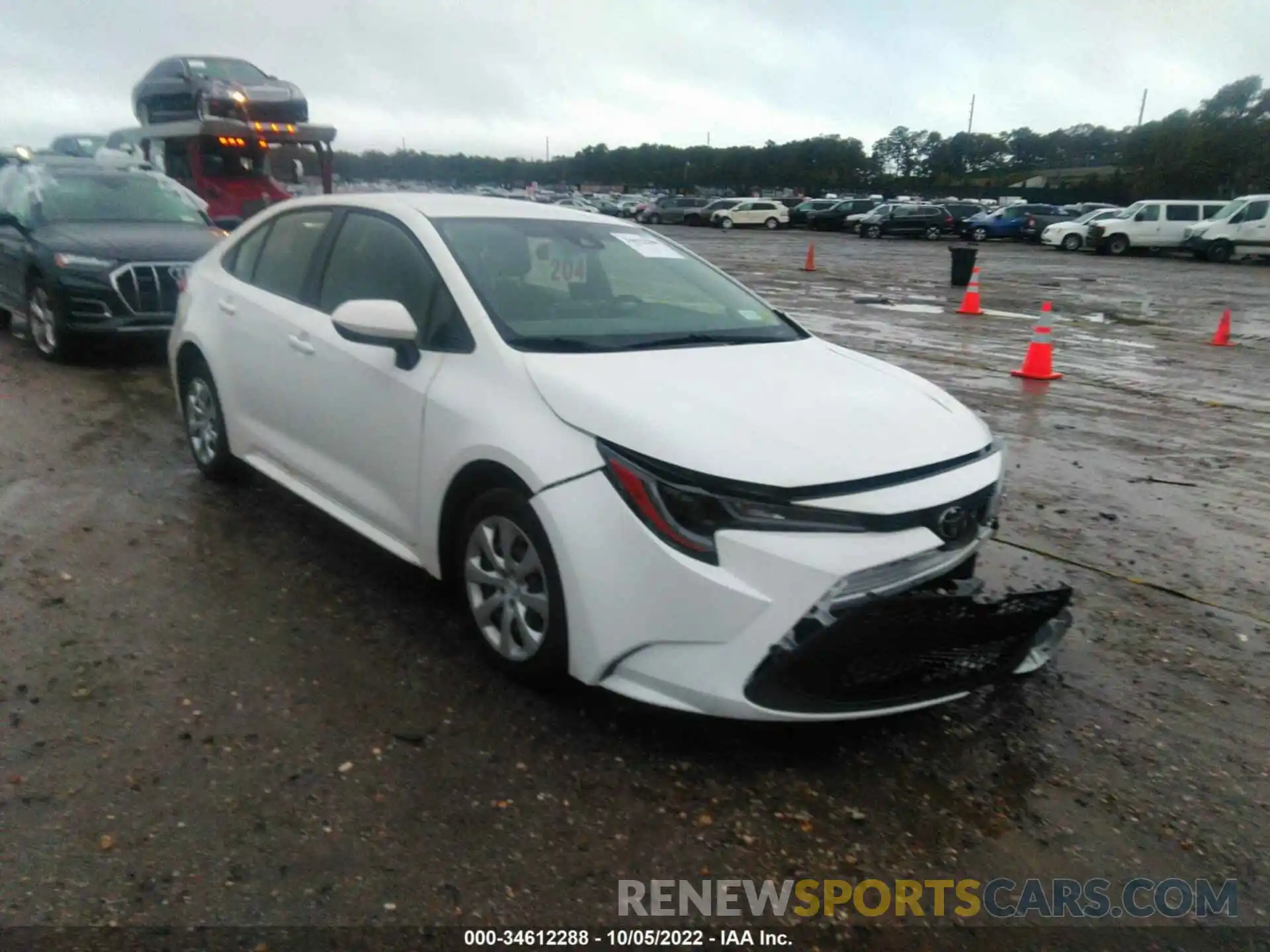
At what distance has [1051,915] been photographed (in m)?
2.65

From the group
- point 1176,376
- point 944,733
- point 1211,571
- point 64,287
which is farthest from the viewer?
point 1176,376

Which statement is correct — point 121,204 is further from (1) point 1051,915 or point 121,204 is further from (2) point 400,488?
(1) point 1051,915

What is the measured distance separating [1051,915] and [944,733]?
32.5 inches

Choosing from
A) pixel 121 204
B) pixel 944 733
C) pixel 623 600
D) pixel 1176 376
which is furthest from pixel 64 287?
pixel 1176 376

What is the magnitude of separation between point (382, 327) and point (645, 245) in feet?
4.95

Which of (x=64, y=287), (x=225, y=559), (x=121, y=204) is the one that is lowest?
(x=225, y=559)

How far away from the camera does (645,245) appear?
15.7ft

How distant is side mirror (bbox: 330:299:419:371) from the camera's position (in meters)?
3.76

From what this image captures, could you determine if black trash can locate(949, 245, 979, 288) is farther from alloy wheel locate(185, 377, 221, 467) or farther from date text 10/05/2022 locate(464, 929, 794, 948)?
date text 10/05/2022 locate(464, 929, 794, 948)

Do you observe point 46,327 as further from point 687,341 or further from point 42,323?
point 687,341

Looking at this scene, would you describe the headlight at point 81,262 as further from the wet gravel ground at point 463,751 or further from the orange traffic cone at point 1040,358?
the orange traffic cone at point 1040,358

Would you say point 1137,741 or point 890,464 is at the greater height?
point 890,464

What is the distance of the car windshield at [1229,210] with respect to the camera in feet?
105

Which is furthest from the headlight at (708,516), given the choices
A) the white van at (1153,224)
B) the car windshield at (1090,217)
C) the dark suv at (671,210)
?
the dark suv at (671,210)
